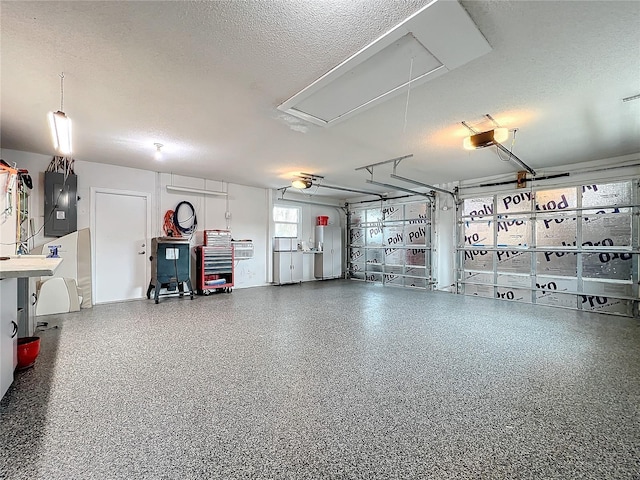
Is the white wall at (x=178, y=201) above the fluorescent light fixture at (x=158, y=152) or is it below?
below

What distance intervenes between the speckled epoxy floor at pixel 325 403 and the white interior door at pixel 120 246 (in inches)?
69.7

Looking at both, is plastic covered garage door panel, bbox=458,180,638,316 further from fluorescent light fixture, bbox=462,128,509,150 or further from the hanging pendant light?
the hanging pendant light

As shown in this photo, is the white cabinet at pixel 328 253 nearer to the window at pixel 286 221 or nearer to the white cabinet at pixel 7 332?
the window at pixel 286 221

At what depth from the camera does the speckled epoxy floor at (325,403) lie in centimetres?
146

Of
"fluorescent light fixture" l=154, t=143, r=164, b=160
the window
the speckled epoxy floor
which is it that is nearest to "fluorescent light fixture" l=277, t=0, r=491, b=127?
"fluorescent light fixture" l=154, t=143, r=164, b=160

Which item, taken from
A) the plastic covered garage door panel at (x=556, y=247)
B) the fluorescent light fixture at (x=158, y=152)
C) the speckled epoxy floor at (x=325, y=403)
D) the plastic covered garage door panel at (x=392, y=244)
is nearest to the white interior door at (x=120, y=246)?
the fluorescent light fixture at (x=158, y=152)

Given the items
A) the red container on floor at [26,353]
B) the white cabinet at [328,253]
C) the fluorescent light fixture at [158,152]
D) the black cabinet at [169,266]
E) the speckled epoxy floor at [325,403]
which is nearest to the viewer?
the speckled epoxy floor at [325,403]

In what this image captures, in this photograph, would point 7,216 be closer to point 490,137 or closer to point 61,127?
point 61,127

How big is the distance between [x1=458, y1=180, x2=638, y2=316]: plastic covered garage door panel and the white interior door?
6631 millimetres

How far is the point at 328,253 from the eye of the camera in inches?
348

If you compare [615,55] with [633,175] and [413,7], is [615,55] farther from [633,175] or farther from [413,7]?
[633,175]

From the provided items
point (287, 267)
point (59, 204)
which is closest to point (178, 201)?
point (59, 204)

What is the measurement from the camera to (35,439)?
5.36 feet

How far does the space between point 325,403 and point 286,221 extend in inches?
264
